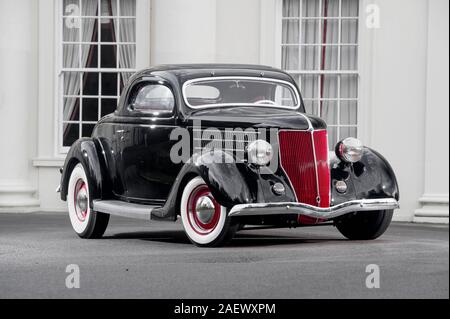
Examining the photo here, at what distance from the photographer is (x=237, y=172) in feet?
32.7

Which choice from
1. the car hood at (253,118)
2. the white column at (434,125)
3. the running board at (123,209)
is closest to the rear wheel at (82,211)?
the running board at (123,209)

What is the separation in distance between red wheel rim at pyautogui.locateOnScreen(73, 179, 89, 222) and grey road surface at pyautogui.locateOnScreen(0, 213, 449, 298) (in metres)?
0.25

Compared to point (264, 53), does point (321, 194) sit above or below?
below

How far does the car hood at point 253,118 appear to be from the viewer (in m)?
10.2

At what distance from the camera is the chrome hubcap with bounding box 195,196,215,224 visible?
10.0 m

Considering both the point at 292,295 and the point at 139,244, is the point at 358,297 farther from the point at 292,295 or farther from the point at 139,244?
the point at 139,244

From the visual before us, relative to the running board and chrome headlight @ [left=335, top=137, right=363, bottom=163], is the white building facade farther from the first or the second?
the running board

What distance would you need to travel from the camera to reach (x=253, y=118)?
10.3 meters

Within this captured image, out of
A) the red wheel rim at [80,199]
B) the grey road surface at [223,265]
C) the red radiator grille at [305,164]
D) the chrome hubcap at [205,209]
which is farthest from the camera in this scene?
the red wheel rim at [80,199]

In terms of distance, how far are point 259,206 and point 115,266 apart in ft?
4.88

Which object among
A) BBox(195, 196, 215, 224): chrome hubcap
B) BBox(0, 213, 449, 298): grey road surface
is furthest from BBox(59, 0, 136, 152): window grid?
BBox(195, 196, 215, 224): chrome hubcap

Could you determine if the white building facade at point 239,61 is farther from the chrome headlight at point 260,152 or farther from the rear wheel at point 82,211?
the chrome headlight at point 260,152

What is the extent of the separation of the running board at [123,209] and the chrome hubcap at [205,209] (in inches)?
27.4
